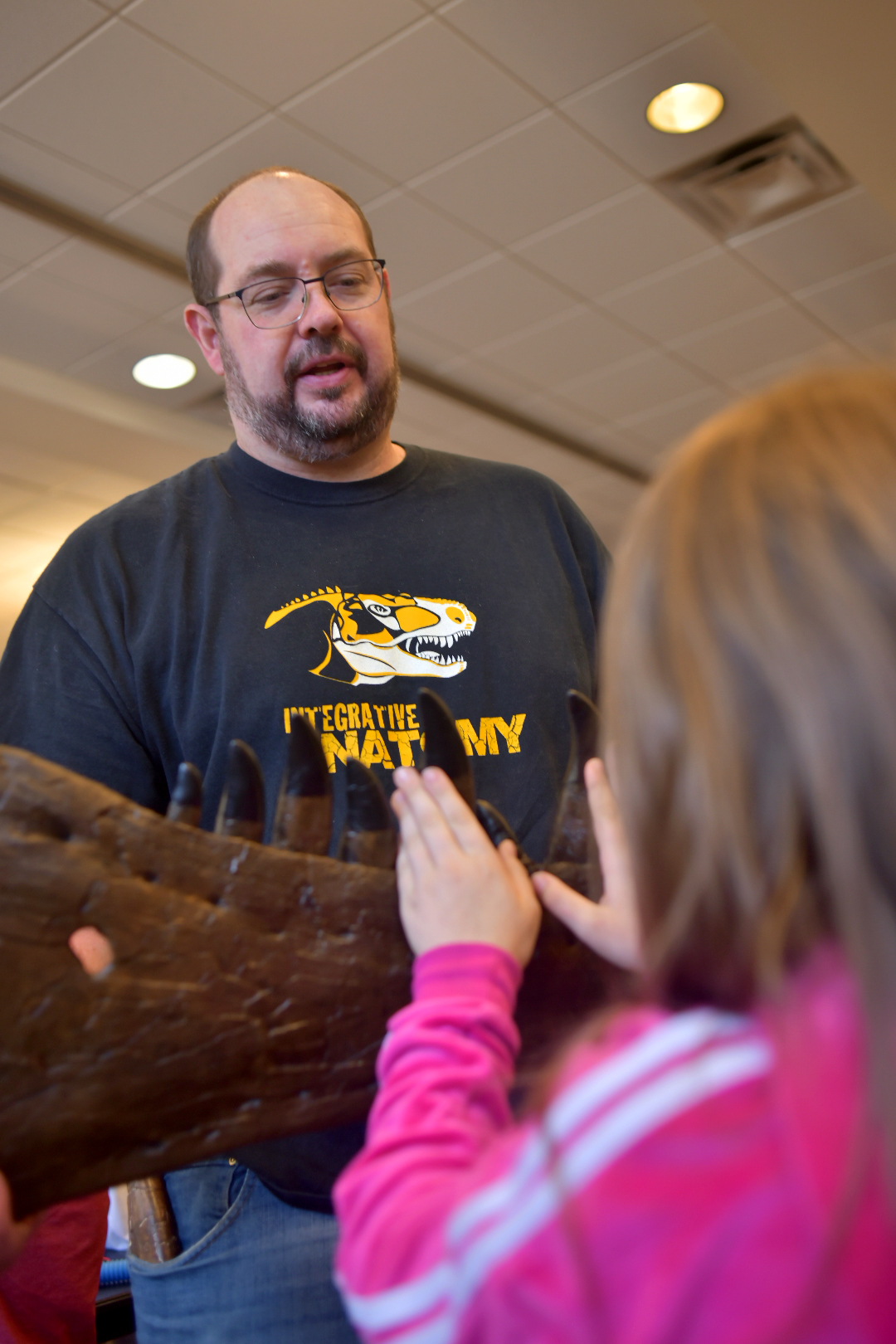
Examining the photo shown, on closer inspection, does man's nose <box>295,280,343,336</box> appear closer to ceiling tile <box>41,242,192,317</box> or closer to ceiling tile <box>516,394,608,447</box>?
ceiling tile <box>41,242,192,317</box>

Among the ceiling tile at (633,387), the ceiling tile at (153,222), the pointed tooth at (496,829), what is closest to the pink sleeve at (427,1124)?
the pointed tooth at (496,829)

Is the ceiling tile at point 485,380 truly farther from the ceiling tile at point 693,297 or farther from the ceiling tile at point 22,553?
the ceiling tile at point 22,553

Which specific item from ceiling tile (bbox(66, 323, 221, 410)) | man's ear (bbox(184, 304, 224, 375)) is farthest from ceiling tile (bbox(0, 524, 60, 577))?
man's ear (bbox(184, 304, 224, 375))

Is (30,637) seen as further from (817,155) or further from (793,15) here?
(817,155)

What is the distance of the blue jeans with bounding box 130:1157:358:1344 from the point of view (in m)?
0.89

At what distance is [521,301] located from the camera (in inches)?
154

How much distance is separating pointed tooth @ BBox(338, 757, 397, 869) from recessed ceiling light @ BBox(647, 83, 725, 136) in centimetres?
267

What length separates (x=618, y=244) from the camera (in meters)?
3.57

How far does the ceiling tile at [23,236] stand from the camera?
3.09m

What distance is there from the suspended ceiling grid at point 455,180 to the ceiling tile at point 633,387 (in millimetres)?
18

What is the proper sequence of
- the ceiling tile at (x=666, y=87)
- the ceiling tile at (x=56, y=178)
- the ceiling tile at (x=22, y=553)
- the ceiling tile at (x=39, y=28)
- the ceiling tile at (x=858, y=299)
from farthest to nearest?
1. the ceiling tile at (x=22, y=553)
2. the ceiling tile at (x=858, y=299)
3. the ceiling tile at (x=56, y=178)
4. the ceiling tile at (x=666, y=87)
5. the ceiling tile at (x=39, y=28)

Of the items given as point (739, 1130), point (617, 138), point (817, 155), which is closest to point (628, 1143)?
point (739, 1130)

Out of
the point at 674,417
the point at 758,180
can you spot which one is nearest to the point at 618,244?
the point at 758,180

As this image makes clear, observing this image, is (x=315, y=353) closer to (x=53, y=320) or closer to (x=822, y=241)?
(x=53, y=320)
